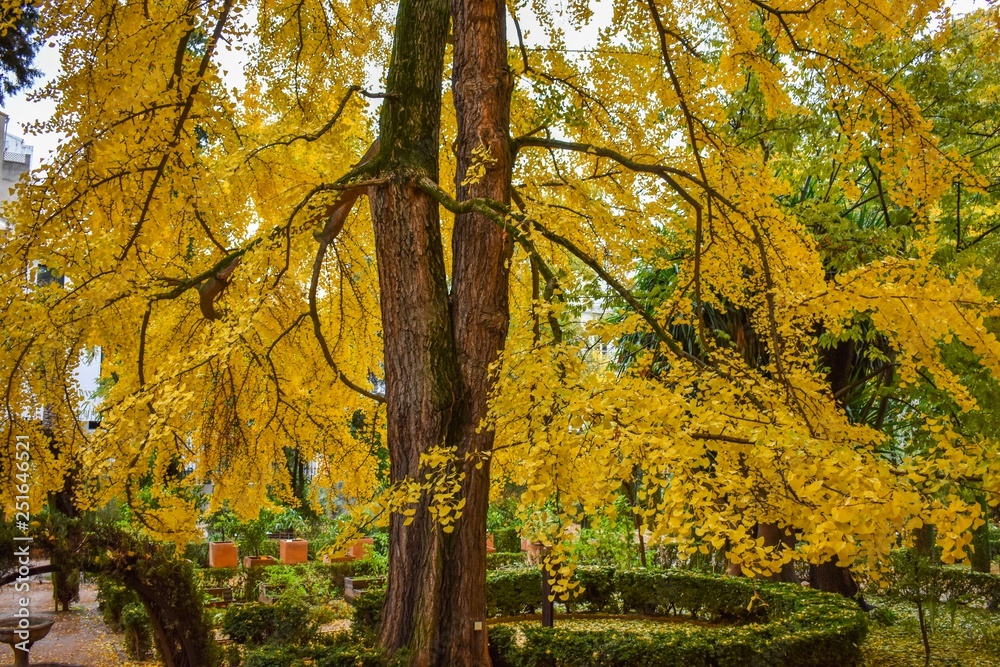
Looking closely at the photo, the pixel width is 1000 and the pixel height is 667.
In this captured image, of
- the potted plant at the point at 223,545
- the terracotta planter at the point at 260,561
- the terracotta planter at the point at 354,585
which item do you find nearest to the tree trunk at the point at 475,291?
the terracotta planter at the point at 354,585

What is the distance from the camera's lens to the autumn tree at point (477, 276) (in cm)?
321

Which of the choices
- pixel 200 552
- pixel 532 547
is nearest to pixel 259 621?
pixel 200 552

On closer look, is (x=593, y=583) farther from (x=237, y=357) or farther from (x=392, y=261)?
(x=392, y=261)

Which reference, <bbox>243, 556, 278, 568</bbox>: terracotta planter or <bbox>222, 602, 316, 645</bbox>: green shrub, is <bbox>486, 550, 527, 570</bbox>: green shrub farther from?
<bbox>222, 602, 316, 645</bbox>: green shrub

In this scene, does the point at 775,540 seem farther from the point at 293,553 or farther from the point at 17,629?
the point at 17,629

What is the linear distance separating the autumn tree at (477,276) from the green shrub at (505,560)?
5272 millimetres

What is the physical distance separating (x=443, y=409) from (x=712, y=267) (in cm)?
220

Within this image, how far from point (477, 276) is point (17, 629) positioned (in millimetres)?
4664

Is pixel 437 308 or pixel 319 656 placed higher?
pixel 437 308

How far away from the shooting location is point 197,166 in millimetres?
4355

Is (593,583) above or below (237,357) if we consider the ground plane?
below

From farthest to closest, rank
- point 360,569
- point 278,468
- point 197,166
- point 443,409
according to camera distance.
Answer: point 360,569 < point 278,468 < point 443,409 < point 197,166

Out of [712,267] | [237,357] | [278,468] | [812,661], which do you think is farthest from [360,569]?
[712,267]

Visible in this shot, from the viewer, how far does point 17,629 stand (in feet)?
20.2
